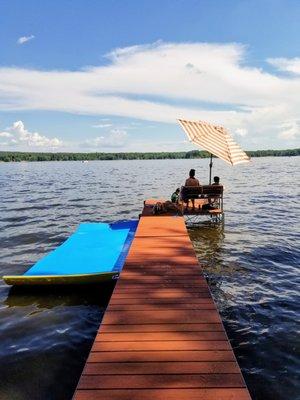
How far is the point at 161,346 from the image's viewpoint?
19.7 ft

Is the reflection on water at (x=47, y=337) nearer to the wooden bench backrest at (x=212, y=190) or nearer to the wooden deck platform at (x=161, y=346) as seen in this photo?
the wooden deck platform at (x=161, y=346)

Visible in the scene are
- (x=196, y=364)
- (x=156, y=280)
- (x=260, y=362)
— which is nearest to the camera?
(x=196, y=364)

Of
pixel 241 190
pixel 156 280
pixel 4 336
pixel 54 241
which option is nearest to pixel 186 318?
pixel 156 280

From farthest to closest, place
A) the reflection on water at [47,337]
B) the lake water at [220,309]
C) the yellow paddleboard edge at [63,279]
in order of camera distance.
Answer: the yellow paddleboard edge at [63,279] < the lake water at [220,309] < the reflection on water at [47,337]

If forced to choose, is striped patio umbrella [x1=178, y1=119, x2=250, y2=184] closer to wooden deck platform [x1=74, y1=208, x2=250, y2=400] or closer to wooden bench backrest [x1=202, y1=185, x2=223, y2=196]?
wooden bench backrest [x1=202, y1=185, x2=223, y2=196]

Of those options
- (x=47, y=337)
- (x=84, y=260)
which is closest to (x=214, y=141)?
(x=84, y=260)

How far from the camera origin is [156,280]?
9.00 metres

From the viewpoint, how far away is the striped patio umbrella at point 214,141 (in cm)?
1619

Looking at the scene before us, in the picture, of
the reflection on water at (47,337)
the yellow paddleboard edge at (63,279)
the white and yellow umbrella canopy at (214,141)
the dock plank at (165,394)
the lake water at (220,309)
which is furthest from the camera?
the white and yellow umbrella canopy at (214,141)

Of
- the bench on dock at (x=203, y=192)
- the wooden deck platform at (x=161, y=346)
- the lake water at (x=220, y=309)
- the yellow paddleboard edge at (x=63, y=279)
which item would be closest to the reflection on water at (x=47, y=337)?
the lake water at (x=220, y=309)

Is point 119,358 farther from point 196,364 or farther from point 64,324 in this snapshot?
point 64,324

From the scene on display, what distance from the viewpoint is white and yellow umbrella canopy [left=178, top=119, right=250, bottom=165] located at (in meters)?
16.2

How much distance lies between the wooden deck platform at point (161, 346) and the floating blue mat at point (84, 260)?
72.7 inches

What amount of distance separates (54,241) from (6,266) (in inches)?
162
